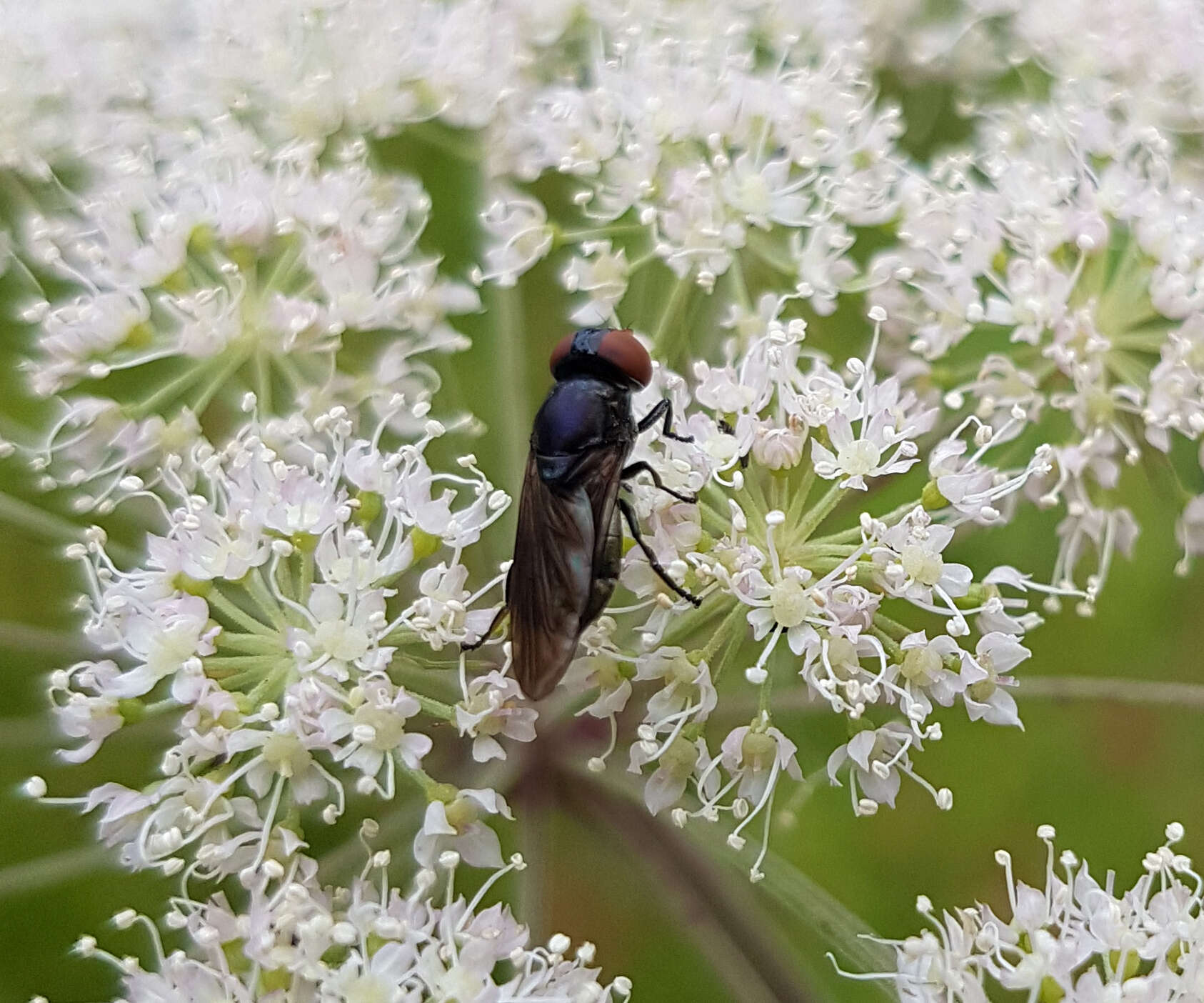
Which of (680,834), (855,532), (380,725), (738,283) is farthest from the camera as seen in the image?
(738,283)

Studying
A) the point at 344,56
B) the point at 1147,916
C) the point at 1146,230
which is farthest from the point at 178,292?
the point at 1147,916

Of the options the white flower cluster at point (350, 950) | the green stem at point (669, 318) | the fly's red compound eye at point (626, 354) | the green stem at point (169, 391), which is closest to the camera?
the white flower cluster at point (350, 950)

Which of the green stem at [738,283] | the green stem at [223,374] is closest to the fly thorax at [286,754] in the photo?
the green stem at [223,374]

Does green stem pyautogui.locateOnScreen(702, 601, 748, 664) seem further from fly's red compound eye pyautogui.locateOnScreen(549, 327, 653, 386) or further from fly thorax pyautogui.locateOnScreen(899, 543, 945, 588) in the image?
fly's red compound eye pyautogui.locateOnScreen(549, 327, 653, 386)

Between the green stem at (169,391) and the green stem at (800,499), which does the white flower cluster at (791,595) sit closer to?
the green stem at (800,499)

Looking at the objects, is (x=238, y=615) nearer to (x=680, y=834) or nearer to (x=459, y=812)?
(x=459, y=812)

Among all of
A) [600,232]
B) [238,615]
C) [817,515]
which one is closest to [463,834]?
[238,615]
